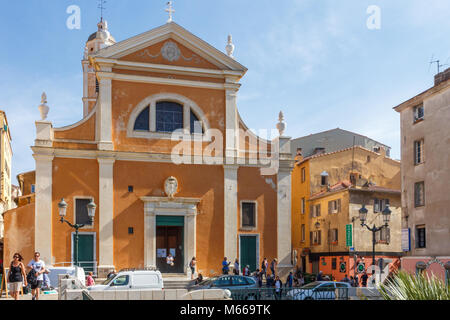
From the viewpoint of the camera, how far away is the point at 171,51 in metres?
31.7

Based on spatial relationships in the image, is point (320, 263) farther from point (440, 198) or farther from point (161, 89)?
point (161, 89)

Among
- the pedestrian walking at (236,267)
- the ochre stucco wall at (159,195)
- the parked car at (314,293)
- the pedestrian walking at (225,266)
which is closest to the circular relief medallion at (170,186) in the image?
the ochre stucco wall at (159,195)

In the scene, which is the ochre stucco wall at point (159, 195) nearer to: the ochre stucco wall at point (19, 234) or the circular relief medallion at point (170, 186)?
the circular relief medallion at point (170, 186)

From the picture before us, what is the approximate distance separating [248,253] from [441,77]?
1437cm

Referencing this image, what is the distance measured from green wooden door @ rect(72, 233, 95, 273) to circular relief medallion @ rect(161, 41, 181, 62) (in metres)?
10.5

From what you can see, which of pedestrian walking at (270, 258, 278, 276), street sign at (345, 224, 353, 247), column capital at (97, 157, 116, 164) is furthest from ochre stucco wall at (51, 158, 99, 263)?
street sign at (345, 224, 353, 247)

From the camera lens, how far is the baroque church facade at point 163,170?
29.1 meters

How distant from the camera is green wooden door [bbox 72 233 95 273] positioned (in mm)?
28750

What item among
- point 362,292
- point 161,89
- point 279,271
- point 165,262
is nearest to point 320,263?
point 279,271

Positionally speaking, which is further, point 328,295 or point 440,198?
point 440,198

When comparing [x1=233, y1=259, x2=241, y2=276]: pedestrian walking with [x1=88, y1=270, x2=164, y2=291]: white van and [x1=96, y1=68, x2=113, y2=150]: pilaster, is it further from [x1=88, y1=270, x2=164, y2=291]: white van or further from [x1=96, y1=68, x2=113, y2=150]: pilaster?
[x1=88, y1=270, x2=164, y2=291]: white van

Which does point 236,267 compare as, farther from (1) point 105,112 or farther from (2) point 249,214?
(1) point 105,112
